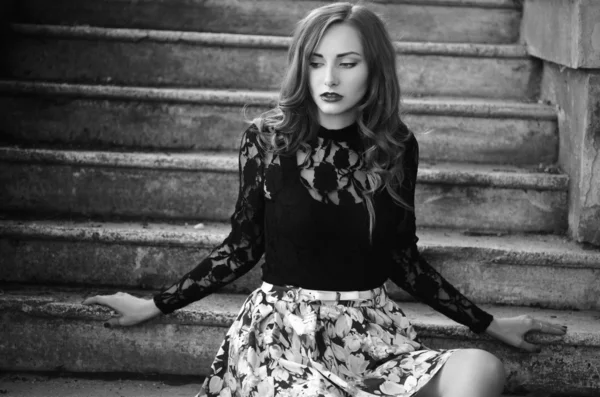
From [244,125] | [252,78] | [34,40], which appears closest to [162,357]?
[244,125]

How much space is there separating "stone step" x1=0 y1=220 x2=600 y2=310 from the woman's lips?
770 mm

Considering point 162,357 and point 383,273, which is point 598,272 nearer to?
point 383,273

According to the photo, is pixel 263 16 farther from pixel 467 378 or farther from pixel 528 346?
pixel 467 378

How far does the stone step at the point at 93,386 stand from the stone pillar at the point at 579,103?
27.6 inches

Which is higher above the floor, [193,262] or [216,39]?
[216,39]

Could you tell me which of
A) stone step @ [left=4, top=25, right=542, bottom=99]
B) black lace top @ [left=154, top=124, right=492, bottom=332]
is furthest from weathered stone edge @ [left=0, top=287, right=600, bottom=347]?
stone step @ [left=4, top=25, right=542, bottom=99]

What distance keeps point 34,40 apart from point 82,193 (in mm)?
852

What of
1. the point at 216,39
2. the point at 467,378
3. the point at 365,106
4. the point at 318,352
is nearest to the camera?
the point at 467,378

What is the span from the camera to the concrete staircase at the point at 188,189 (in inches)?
109

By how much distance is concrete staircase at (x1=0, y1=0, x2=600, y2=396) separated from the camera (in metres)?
2.77

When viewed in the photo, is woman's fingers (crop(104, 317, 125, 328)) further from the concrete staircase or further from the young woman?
the young woman

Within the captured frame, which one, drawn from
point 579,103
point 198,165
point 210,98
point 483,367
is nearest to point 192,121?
point 210,98

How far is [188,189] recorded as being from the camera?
10.3 ft

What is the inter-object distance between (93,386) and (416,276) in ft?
3.72
